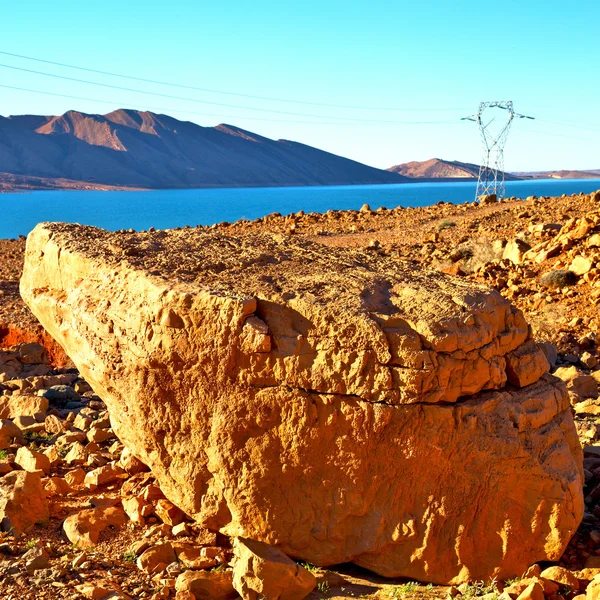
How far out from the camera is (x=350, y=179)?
7175 inches

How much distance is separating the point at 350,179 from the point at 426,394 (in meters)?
181

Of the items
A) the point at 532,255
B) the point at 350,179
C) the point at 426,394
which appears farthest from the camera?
the point at 350,179

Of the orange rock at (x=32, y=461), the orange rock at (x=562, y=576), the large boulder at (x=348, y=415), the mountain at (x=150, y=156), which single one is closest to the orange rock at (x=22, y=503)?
the orange rock at (x=32, y=461)

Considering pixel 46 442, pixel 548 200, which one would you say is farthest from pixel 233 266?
pixel 548 200

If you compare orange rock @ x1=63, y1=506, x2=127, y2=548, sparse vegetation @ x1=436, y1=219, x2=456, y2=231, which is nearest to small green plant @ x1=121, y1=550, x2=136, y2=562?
orange rock @ x1=63, y1=506, x2=127, y2=548

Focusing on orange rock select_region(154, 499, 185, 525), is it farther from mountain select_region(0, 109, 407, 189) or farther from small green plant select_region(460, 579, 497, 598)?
mountain select_region(0, 109, 407, 189)

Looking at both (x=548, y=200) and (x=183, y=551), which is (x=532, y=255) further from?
(x=183, y=551)

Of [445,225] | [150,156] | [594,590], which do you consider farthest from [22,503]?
[150,156]

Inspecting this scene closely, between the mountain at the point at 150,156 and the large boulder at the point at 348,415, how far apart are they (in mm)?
109570

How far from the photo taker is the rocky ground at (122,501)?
14.3 ft

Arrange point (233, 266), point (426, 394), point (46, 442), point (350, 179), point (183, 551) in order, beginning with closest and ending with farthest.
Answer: point (426, 394)
point (183, 551)
point (233, 266)
point (46, 442)
point (350, 179)

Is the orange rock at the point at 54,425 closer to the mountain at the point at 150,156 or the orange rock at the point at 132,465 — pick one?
the orange rock at the point at 132,465

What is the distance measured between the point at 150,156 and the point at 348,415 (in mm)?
150918

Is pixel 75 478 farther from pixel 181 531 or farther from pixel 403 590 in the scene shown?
pixel 403 590
